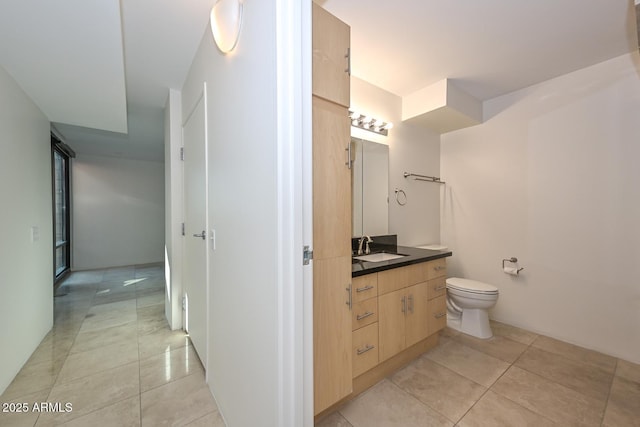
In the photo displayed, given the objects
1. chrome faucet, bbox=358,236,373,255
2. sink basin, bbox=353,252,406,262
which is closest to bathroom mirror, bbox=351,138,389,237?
chrome faucet, bbox=358,236,373,255

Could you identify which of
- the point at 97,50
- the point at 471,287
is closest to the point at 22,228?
the point at 97,50

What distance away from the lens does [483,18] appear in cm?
160

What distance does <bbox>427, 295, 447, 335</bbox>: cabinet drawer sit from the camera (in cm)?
199

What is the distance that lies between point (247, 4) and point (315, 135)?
65cm

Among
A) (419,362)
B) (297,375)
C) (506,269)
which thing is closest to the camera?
(297,375)

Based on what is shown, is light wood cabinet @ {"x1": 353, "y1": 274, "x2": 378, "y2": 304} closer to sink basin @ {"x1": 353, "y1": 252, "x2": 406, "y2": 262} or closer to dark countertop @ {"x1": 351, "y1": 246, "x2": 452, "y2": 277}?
dark countertop @ {"x1": 351, "y1": 246, "x2": 452, "y2": 277}

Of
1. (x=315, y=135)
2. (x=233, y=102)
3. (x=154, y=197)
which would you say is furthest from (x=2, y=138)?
(x=154, y=197)

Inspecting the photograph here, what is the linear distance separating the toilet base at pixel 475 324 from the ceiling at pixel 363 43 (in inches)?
89.3

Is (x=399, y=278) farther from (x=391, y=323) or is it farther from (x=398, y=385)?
(x=398, y=385)

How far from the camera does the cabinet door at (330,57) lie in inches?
45.9

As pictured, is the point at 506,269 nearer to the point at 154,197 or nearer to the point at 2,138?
the point at 2,138

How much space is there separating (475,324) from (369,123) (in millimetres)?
2208

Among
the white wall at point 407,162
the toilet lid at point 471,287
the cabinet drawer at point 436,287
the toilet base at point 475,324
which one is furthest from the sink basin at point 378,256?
the toilet base at point 475,324

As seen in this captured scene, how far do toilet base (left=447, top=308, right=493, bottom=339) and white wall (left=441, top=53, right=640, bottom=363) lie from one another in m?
0.50
